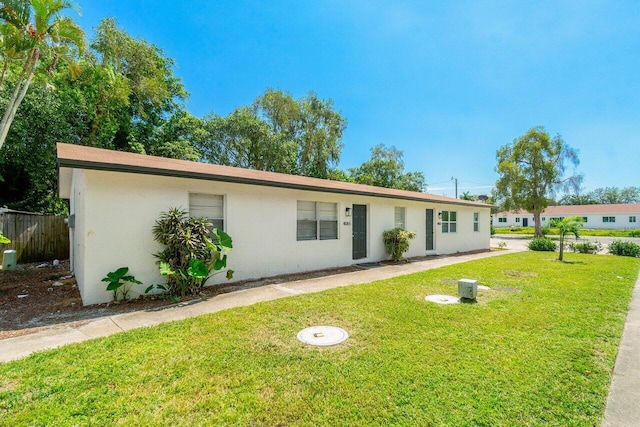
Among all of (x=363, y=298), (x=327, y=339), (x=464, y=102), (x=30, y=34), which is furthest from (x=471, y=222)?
(x=30, y=34)

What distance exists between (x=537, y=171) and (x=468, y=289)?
32146 millimetres

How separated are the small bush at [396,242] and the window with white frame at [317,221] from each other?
233 cm

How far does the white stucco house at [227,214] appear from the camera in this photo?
526 cm

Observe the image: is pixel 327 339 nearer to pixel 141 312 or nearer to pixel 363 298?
pixel 363 298

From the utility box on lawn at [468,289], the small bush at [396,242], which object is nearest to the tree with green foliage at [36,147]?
the small bush at [396,242]

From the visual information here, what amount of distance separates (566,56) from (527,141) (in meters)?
23.7

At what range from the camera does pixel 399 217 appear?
38.0 feet

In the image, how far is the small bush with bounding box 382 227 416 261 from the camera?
10406 mm

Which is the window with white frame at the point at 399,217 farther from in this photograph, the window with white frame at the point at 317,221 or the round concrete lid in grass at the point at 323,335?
the round concrete lid in grass at the point at 323,335

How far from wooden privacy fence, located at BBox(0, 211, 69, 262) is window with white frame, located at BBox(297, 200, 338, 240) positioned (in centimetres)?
947

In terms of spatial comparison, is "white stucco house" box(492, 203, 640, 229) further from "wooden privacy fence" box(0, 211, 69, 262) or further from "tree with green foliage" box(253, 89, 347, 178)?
"wooden privacy fence" box(0, 211, 69, 262)

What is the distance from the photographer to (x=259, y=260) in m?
7.46

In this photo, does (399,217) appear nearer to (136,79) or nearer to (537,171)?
(136,79)

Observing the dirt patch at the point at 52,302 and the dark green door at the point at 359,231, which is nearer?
the dirt patch at the point at 52,302
